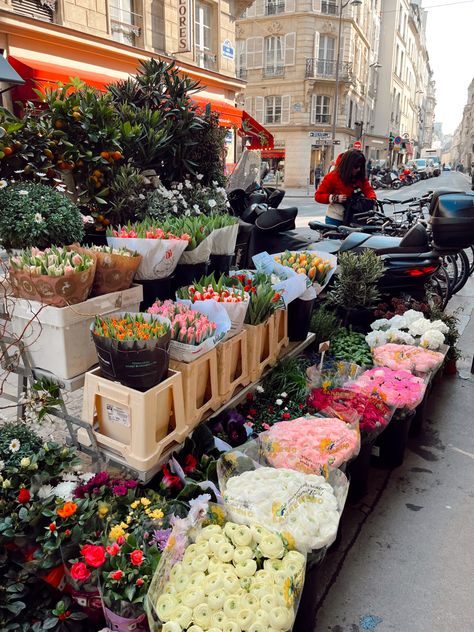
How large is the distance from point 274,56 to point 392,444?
3416 centimetres

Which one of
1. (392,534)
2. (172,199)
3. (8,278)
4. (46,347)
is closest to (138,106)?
(172,199)

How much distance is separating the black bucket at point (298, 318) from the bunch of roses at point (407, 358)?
60 cm

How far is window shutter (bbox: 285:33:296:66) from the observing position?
31203 millimetres

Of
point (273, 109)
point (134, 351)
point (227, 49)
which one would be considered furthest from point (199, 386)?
point (273, 109)

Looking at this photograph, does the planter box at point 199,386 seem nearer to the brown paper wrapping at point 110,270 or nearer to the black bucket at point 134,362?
the black bucket at point 134,362

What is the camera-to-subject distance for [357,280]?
14.3 ft

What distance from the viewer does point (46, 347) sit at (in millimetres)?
2225

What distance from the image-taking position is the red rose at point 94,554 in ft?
5.45

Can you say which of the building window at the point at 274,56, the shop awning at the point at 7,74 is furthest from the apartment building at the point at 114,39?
the building window at the point at 274,56

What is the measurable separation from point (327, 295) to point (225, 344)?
231 centimetres

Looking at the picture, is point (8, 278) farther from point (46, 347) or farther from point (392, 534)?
point (392, 534)

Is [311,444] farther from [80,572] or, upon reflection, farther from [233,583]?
[80,572]

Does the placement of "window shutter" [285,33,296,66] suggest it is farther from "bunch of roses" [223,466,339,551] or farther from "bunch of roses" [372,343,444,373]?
"bunch of roses" [223,466,339,551]

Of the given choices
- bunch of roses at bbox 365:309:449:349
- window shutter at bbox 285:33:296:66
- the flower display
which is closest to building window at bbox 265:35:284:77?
window shutter at bbox 285:33:296:66
